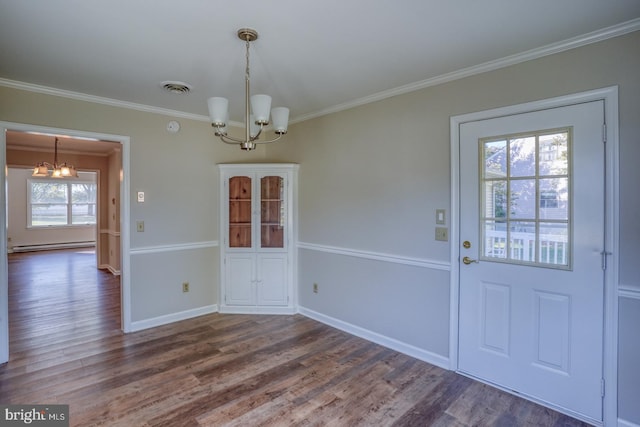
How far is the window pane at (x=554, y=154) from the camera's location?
220 centimetres

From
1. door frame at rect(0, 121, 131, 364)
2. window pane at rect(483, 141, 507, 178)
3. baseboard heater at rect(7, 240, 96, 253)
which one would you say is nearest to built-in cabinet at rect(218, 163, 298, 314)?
door frame at rect(0, 121, 131, 364)

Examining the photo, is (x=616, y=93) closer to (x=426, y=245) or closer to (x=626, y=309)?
(x=626, y=309)

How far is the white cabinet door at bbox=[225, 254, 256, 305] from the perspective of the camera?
13.6ft

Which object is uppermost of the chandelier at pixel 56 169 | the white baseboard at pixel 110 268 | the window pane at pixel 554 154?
the chandelier at pixel 56 169

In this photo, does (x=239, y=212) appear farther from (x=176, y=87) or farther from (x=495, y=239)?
(x=495, y=239)

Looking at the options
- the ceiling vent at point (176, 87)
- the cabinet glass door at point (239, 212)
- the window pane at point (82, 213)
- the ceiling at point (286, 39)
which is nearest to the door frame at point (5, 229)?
the ceiling at point (286, 39)

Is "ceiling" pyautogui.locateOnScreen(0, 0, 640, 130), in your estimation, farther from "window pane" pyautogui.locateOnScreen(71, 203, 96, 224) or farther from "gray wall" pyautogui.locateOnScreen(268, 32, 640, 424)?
"window pane" pyautogui.locateOnScreen(71, 203, 96, 224)

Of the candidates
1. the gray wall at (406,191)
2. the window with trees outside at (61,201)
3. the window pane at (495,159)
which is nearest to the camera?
the gray wall at (406,191)

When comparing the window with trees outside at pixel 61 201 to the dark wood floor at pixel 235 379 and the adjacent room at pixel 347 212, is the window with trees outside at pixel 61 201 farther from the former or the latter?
the dark wood floor at pixel 235 379

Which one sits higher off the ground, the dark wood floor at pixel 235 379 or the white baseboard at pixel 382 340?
the white baseboard at pixel 382 340

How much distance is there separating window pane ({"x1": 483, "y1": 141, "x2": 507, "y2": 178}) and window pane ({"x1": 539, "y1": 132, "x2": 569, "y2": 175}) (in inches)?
9.3

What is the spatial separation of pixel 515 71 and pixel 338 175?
1868mm

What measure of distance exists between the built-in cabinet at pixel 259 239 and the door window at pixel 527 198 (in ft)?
7.52

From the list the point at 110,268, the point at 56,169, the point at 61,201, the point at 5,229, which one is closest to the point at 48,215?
the point at 61,201
